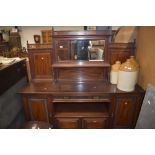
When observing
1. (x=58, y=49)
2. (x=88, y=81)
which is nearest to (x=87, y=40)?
(x=58, y=49)

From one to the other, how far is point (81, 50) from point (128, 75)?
0.67m

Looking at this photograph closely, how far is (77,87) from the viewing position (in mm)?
1866

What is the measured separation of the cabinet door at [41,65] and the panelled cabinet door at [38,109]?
0.42 m

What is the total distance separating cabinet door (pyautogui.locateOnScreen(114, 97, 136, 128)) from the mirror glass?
621 millimetres

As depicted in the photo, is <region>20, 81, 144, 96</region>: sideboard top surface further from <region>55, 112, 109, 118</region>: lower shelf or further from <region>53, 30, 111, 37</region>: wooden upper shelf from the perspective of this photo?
<region>53, 30, 111, 37</region>: wooden upper shelf

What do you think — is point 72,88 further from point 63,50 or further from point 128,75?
point 128,75

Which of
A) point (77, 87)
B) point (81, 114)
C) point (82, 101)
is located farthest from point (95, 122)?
point (77, 87)

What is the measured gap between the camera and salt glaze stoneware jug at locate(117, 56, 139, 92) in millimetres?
1644

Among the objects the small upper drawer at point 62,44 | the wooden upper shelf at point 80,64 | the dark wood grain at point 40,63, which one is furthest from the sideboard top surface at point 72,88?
the small upper drawer at point 62,44

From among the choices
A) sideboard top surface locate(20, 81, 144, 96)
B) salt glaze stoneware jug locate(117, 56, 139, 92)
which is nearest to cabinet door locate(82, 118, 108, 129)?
sideboard top surface locate(20, 81, 144, 96)

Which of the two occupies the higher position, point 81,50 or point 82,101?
point 81,50
